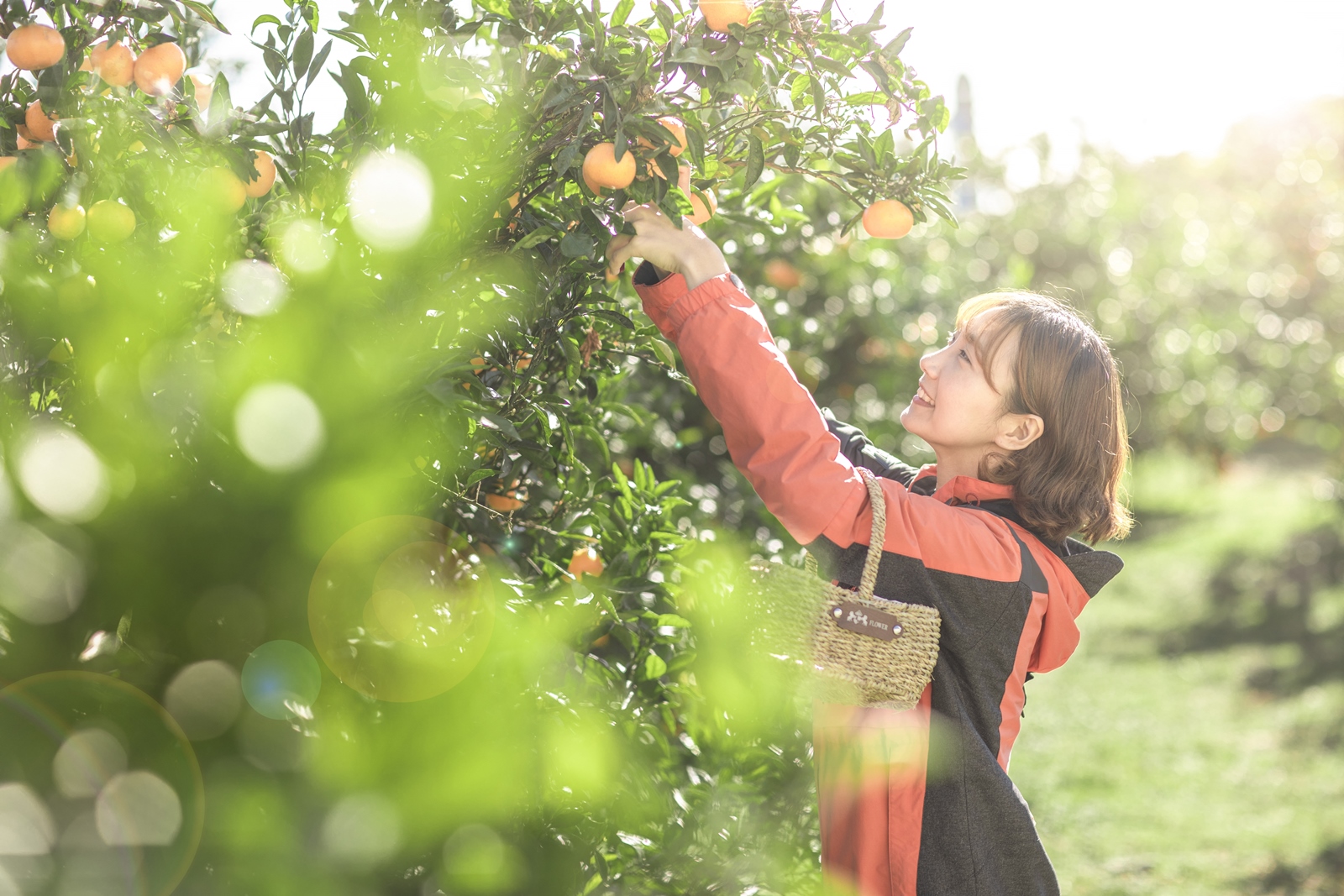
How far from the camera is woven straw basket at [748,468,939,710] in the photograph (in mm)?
1339

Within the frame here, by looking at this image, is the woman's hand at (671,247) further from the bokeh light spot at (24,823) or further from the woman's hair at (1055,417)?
the bokeh light spot at (24,823)

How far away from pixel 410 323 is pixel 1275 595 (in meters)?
9.72

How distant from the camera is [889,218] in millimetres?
1414

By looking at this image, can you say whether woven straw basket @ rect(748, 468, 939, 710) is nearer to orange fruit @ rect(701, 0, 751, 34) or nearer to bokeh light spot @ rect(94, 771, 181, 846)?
orange fruit @ rect(701, 0, 751, 34)

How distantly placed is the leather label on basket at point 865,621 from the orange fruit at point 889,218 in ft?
1.61

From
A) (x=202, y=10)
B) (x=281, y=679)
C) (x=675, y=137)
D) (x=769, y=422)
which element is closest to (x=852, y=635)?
(x=769, y=422)

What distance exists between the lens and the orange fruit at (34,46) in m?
1.22

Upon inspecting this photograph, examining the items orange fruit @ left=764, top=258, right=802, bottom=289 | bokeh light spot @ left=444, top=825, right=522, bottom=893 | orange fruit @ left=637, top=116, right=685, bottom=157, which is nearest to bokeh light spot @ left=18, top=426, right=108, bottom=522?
bokeh light spot @ left=444, top=825, right=522, bottom=893

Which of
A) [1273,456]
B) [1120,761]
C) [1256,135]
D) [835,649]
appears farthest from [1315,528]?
[835,649]

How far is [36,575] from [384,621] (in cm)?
21

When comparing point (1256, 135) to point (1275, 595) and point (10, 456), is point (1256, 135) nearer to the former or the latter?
point (1275, 595)

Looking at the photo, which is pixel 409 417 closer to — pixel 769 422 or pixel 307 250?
pixel 307 250

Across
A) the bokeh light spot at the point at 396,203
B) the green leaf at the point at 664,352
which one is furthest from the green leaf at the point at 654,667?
the bokeh light spot at the point at 396,203

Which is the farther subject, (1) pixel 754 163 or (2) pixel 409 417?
(1) pixel 754 163
